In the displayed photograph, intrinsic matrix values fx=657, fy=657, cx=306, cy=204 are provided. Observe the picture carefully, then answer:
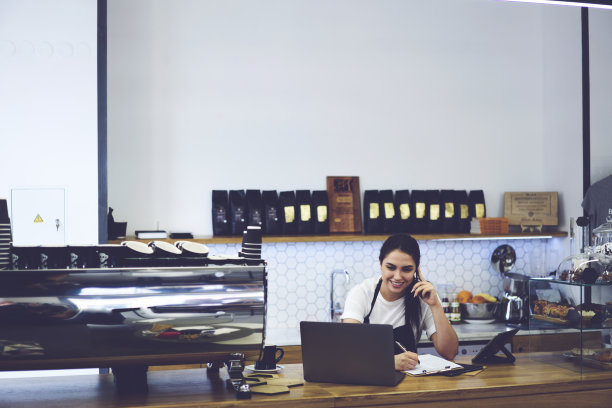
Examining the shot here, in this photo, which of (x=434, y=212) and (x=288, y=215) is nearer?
(x=288, y=215)

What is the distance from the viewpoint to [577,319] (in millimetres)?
2867

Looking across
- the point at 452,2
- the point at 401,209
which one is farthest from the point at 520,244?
the point at 452,2

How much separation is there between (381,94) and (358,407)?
291cm

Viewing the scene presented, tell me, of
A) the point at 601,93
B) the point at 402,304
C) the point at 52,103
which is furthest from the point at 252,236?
the point at 601,93

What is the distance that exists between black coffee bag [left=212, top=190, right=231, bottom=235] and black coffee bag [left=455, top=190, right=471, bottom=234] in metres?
1.68

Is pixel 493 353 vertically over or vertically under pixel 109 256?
under

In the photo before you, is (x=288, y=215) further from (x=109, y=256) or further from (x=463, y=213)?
(x=109, y=256)

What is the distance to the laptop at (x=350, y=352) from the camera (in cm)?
253

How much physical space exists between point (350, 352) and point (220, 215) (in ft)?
6.59

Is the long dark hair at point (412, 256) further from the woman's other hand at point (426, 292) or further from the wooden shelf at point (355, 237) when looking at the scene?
the wooden shelf at point (355, 237)

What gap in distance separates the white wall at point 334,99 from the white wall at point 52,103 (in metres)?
0.70

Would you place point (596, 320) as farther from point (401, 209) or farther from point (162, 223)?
point (162, 223)

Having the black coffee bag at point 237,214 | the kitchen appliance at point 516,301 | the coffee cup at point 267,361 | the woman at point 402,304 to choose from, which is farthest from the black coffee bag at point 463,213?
the coffee cup at point 267,361

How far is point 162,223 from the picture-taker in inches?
175
